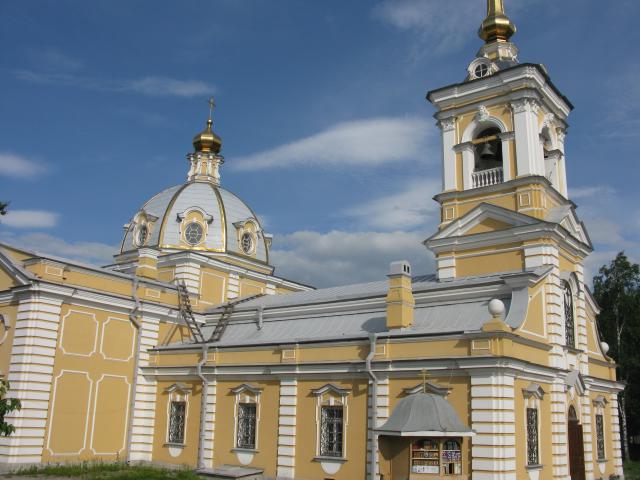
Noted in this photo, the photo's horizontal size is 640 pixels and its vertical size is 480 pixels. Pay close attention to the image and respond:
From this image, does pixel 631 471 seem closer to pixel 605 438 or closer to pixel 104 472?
pixel 605 438

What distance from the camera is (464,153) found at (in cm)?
2162

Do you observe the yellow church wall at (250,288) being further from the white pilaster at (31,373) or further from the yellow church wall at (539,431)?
the yellow church wall at (539,431)

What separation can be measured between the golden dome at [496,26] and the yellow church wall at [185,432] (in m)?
15.2

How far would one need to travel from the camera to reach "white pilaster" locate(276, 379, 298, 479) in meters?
18.0

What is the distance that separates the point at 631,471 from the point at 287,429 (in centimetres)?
1452

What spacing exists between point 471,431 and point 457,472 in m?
0.98

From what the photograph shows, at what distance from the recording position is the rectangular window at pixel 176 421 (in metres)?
21.1

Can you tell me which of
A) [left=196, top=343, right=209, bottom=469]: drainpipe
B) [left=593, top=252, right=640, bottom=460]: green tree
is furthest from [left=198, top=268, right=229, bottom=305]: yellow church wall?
[left=593, top=252, right=640, bottom=460]: green tree

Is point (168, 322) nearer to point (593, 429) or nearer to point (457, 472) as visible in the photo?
point (457, 472)

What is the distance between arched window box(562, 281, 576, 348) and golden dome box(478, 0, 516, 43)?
9038 millimetres

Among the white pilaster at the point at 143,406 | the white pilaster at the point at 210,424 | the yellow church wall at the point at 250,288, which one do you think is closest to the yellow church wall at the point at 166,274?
the yellow church wall at the point at 250,288

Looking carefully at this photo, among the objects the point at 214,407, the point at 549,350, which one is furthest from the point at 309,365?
the point at 549,350

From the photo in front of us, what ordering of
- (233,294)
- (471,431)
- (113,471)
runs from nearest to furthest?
(471,431) → (113,471) → (233,294)

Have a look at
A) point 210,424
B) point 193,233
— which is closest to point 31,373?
point 210,424
